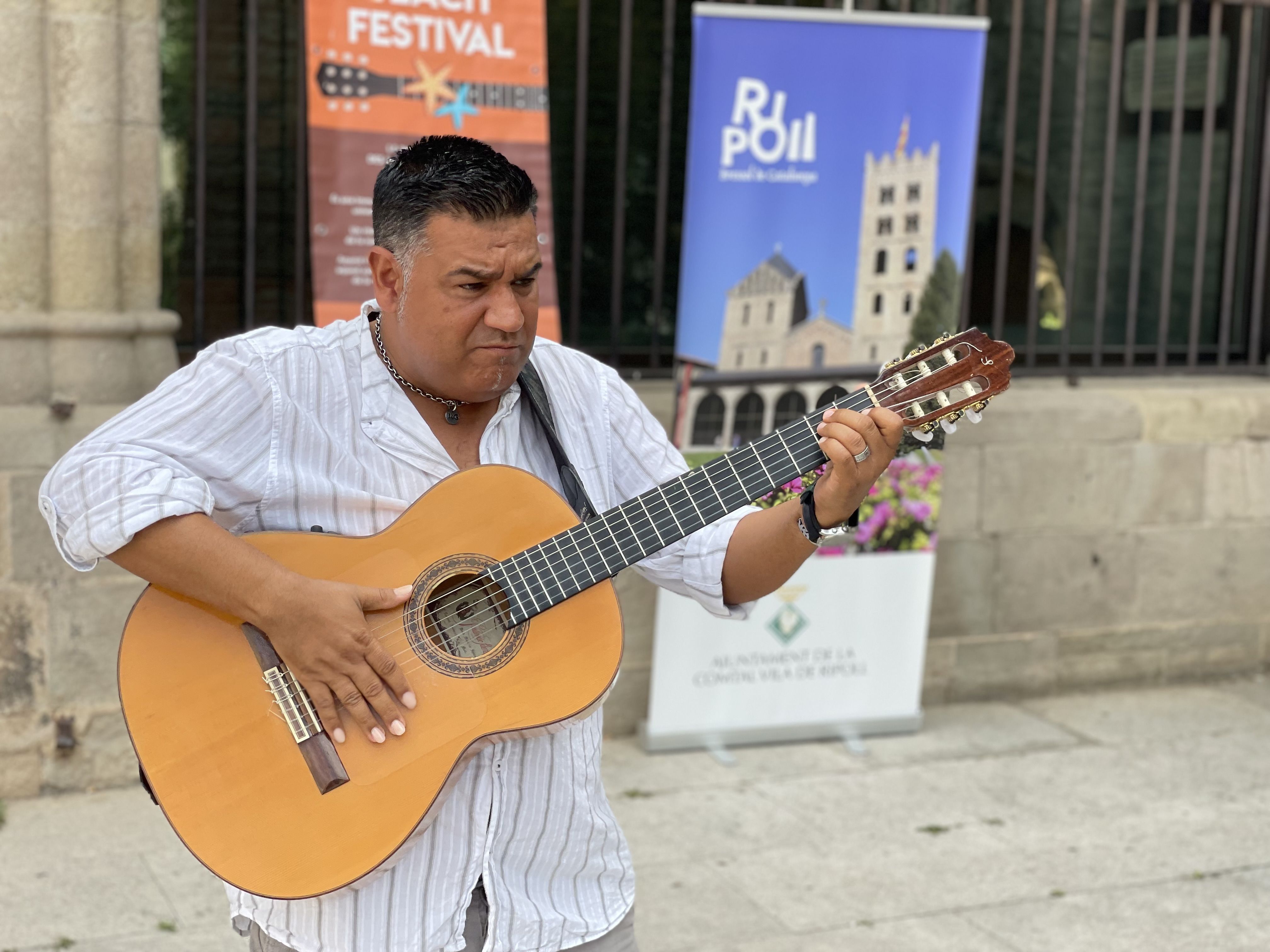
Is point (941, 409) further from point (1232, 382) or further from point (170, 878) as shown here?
point (1232, 382)

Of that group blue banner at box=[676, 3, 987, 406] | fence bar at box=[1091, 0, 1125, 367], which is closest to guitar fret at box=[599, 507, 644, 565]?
blue banner at box=[676, 3, 987, 406]

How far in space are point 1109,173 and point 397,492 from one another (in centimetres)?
463

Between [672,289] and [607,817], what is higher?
[672,289]

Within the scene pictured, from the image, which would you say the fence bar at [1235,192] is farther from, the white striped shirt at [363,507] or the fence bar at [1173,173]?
the white striped shirt at [363,507]

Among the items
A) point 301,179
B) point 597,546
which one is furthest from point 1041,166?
point 597,546

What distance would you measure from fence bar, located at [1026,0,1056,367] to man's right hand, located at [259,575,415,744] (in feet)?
14.5

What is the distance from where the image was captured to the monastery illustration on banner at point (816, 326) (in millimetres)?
4668

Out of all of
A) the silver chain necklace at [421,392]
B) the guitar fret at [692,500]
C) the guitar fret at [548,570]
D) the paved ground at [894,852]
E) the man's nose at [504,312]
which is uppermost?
the man's nose at [504,312]

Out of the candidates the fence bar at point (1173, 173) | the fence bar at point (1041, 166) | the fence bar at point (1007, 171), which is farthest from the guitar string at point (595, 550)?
the fence bar at point (1173, 173)

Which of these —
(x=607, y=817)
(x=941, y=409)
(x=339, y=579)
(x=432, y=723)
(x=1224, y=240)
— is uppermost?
(x=1224, y=240)

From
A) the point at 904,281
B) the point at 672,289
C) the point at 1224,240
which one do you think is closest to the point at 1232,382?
the point at 1224,240

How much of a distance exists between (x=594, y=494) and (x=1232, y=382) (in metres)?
4.75

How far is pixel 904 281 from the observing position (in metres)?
4.85

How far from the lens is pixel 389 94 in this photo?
426cm
